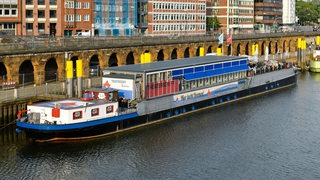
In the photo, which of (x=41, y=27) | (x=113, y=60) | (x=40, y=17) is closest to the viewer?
(x=113, y=60)

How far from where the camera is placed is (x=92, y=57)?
101625 millimetres

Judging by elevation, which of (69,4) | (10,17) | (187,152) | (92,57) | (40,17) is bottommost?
(187,152)

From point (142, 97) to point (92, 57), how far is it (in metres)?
30.5

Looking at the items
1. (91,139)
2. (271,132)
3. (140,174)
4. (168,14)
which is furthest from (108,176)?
(168,14)

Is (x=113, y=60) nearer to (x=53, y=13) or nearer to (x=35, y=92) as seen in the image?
(x=53, y=13)

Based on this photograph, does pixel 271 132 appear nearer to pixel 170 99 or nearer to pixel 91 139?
pixel 170 99

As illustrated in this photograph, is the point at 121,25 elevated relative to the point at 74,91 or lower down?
elevated

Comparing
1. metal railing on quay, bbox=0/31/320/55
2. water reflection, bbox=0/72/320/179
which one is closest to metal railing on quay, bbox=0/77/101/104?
water reflection, bbox=0/72/320/179

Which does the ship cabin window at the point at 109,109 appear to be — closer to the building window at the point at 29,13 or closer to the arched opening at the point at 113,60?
the arched opening at the point at 113,60

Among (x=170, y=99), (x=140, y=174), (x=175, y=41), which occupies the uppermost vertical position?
(x=175, y=41)

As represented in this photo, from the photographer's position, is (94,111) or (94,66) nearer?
(94,111)

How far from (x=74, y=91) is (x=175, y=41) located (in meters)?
43.2

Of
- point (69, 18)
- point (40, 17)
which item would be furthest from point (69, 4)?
point (40, 17)

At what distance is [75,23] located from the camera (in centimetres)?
12475
